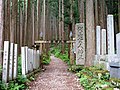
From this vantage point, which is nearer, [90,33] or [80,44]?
[90,33]

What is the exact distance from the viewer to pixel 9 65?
8375 millimetres

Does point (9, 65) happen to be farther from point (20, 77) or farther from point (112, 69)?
point (112, 69)

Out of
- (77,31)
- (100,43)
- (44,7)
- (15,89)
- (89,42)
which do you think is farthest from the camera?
(44,7)

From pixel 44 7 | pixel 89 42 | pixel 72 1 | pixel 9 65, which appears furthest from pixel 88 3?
pixel 44 7

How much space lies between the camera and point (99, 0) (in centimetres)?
2105

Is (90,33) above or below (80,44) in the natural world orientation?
above

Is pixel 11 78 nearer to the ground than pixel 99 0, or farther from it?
nearer to the ground

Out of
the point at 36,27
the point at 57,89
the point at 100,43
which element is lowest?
the point at 57,89

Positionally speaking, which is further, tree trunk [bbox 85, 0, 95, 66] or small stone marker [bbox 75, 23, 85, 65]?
small stone marker [bbox 75, 23, 85, 65]

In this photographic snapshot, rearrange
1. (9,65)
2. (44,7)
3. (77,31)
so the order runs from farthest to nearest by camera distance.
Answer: (44,7) < (77,31) < (9,65)

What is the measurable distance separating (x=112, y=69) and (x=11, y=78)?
365cm

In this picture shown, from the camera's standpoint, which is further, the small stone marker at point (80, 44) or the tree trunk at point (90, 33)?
the small stone marker at point (80, 44)

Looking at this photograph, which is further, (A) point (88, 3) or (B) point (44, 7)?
(B) point (44, 7)

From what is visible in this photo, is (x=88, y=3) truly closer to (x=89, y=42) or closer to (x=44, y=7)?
(x=89, y=42)
